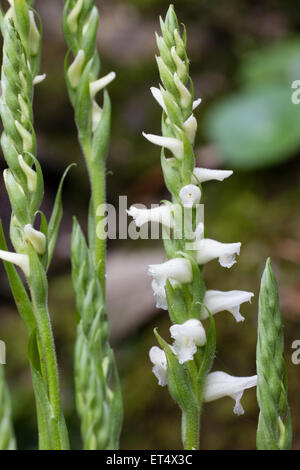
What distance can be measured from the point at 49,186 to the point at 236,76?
70 cm

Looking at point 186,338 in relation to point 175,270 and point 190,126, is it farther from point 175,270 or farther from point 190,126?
point 190,126

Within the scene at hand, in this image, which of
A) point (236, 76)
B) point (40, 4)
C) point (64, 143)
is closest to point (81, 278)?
point (64, 143)

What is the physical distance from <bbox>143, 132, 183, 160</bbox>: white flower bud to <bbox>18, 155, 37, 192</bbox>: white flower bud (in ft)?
0.29

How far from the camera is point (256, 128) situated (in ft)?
4.97

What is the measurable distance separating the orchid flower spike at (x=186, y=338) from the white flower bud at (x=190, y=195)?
8 cm

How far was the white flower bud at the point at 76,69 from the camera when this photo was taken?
0.56m

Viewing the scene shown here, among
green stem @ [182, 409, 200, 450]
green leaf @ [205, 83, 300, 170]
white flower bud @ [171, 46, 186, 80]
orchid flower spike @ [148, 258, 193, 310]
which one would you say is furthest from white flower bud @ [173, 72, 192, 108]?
green leaf @ [205, 83, 300, 170]

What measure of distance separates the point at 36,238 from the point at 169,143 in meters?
0.12

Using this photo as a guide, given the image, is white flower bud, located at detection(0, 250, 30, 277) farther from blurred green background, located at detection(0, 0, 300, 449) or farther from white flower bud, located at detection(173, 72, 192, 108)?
blurred green background, located at detection(0, 0, 300, 449)

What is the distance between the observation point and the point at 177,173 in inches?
18.1

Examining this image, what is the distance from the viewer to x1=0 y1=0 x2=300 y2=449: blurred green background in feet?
3.56

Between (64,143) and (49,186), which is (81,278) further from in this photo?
(64,143)

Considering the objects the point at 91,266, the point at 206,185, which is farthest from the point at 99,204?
the point at 206,185

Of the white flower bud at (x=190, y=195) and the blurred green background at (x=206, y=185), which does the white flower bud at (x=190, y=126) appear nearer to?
the white flower bud at (x=190, y=195)
